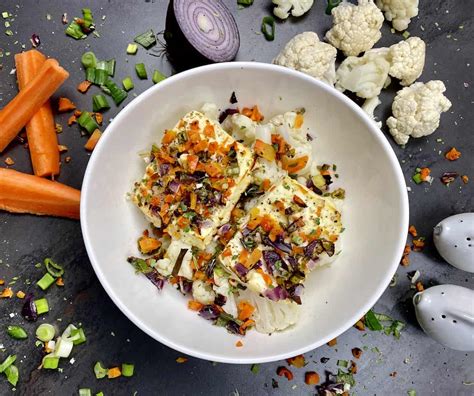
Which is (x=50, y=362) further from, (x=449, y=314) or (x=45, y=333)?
(x=449, y=314)

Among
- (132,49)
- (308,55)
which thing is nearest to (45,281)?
(132,49)

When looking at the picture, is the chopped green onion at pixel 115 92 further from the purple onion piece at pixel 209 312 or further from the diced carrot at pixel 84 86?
the purple onion piece at pixel 209 312

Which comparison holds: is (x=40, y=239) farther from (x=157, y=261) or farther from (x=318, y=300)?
(x=318, y=300)

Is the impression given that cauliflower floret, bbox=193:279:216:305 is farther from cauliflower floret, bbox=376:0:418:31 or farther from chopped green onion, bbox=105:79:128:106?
cauliflower floret, bbox=376:0:418:31

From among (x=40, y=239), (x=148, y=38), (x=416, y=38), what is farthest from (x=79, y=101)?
(x=416, y=38)

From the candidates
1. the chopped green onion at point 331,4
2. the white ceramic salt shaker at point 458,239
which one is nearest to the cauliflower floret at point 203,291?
the white ceramic salt shaker at point 458,239

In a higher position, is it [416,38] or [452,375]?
[416,38]

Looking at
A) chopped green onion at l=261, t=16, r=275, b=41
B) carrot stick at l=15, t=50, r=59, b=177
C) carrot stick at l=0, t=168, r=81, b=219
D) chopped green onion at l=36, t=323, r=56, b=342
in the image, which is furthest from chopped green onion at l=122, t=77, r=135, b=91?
chopped green onion at l=36, t=323, r=56, b=342
